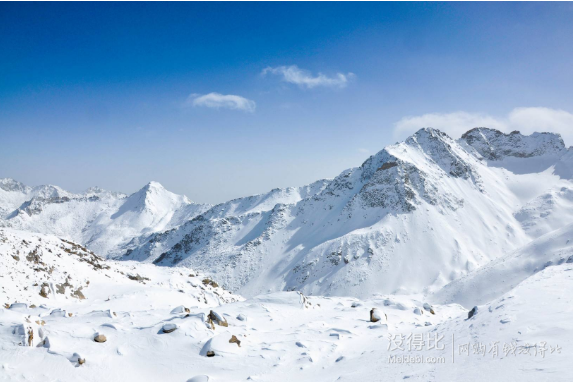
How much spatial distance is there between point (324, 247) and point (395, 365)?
84823mm

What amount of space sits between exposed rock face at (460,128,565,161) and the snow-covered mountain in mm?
906

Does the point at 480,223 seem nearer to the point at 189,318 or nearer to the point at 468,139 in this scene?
the point at 468,139

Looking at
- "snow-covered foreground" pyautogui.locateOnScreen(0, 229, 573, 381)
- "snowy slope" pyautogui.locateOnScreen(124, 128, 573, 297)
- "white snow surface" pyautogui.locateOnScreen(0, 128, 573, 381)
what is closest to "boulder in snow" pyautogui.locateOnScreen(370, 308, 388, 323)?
"white snow surface" pyautogui.locateOnScreen(0, 128, 573, 381)

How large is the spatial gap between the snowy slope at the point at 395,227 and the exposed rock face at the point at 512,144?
10.1 feet

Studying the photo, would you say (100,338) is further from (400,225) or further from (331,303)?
(400,225)

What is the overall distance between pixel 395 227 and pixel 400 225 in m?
1.87

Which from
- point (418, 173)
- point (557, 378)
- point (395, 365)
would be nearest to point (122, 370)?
point (395, 365)

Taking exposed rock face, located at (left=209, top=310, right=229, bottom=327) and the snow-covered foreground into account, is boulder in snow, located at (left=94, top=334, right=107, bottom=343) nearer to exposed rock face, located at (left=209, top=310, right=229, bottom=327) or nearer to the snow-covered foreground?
the snow-covered foreground

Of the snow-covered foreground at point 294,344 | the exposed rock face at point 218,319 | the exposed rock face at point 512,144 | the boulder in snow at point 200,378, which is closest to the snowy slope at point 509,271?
the snow-covered foreground at point 294,344

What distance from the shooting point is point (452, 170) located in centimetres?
11644

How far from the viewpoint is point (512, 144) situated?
6117 inches

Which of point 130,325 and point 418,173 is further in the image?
point 418,173

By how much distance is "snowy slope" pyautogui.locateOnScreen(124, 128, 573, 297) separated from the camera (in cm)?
8369

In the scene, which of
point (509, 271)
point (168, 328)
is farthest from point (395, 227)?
point (168, 328)
